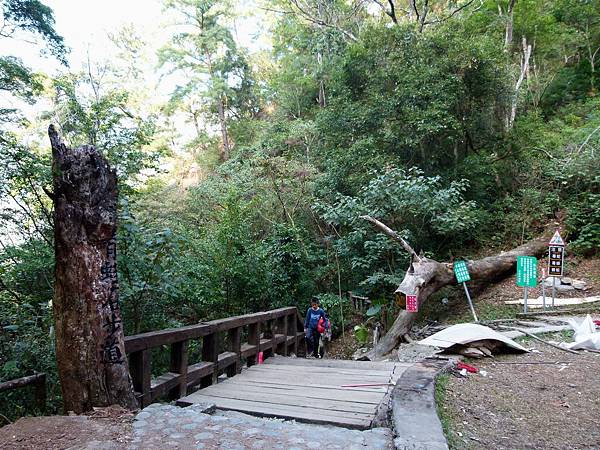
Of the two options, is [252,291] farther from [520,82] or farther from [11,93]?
[520,82]

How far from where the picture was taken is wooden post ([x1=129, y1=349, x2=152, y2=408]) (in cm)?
331

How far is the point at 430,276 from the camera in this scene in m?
8.52

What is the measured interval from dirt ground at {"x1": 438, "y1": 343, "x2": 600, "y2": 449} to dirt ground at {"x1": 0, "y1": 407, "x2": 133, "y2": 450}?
2.07 m

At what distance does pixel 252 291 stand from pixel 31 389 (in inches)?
188

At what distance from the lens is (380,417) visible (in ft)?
9.80

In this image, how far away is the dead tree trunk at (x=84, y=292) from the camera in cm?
280

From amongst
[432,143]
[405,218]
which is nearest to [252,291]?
[405,218]

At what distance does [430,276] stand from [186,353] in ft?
19.6

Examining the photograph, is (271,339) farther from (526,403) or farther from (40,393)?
(526,403)

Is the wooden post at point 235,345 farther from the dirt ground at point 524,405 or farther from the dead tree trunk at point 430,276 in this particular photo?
the dead tree trunk at point 430,276

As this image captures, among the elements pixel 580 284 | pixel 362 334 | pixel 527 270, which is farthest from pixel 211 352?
pixel 580 284

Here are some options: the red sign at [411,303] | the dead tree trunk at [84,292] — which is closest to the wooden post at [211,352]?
the dead tree trunk at [84,292]

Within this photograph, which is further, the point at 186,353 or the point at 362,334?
the point at 362,334

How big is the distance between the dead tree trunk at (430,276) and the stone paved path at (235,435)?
18.4ft
